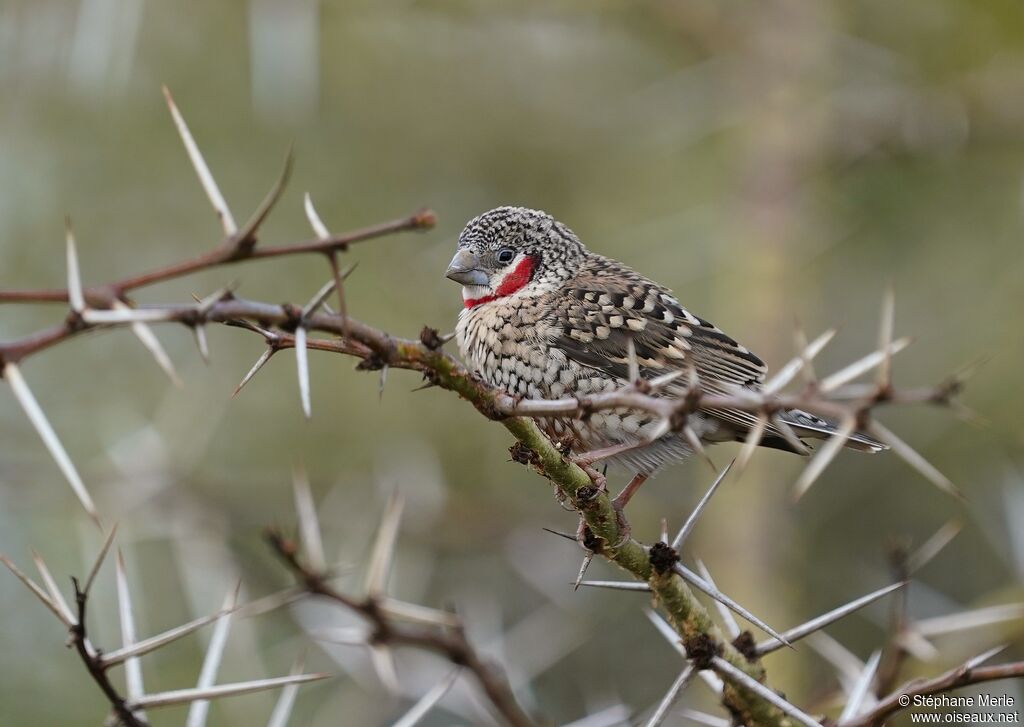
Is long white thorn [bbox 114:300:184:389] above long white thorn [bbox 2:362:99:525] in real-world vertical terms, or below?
above

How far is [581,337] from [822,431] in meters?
0.92

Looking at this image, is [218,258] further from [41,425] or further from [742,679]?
[742,679]

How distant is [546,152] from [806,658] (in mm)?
4833

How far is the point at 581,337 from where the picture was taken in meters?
4.36

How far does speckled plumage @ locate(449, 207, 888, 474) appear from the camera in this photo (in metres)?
4.22

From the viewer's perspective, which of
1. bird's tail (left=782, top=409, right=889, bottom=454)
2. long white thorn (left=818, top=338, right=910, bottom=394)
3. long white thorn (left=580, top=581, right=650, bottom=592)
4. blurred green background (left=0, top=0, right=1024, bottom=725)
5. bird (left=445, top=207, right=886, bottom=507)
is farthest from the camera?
blurred green background (left=0, top=0, right=1024, bottom=725)

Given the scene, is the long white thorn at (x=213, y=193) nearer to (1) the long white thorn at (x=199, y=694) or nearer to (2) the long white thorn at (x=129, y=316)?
(2) the long white thorn at (x=129, y=316)

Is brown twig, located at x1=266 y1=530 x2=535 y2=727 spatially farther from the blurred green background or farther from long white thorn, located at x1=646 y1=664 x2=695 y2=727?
the blurred green background

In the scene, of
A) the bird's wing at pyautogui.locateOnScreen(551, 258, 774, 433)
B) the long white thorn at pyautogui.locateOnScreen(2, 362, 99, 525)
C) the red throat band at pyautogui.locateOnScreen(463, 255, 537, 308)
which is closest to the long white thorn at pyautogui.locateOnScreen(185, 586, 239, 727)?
the long white thorn at pyautogui.locateOnScreen(2, 362, 99, 525)

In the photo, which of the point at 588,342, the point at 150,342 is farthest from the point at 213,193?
the point at 588,342

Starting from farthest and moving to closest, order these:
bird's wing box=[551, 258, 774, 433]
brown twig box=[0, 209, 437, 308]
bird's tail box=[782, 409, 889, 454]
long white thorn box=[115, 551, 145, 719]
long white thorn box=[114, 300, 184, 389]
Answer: bird's wing box=[551, 258, 774, 433], bird's tail box=[782, 409, 889, 454], long white thorn box=[115, 551, 145, 719], long white thorn box=[114, 300, 184, 389], brown twig box=[0, 209, 437, 308]

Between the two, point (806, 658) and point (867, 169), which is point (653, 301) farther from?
point (867, 169)

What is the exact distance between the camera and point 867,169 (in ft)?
32.3

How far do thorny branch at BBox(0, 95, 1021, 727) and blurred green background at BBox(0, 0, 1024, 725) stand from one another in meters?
3.08
